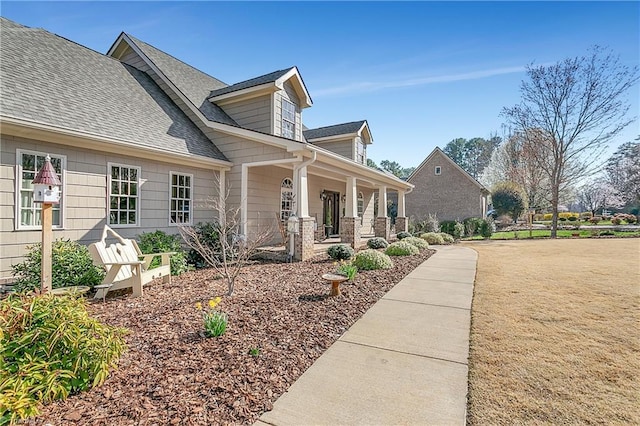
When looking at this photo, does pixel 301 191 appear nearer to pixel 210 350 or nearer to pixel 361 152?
pixel 210 350

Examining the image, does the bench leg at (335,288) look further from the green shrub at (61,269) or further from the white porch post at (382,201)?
the white porch post at (382,201)

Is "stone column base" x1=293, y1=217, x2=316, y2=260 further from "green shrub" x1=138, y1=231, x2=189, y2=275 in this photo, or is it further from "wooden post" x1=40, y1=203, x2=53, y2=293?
"wooden post" x1=40, y1=203, x2=53, y2=293

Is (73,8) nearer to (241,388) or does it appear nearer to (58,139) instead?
(58,139)

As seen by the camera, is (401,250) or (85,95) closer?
(85,95)

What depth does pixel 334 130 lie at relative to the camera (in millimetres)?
16469

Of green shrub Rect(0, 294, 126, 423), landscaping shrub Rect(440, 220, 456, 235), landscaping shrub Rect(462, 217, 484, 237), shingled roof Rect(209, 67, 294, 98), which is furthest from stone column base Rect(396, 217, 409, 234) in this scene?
green shrub Rect(0, 294, 126, 423)

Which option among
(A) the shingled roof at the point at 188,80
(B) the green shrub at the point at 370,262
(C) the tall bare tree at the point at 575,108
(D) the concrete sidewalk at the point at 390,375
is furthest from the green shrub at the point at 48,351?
(C) the tall bare tree at the point at 575,108

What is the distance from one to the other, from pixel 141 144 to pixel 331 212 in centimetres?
1020

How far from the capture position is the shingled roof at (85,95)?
254 inches

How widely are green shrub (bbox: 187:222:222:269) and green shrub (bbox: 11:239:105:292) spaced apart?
9.04ft

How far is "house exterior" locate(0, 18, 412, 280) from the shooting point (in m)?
6.09

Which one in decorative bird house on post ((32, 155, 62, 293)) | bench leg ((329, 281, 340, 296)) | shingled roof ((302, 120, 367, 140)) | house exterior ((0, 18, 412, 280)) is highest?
shingled roof ((302, 120, 367, 140))

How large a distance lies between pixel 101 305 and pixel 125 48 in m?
10.6

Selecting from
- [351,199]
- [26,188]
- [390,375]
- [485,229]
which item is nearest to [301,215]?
[351,199]
